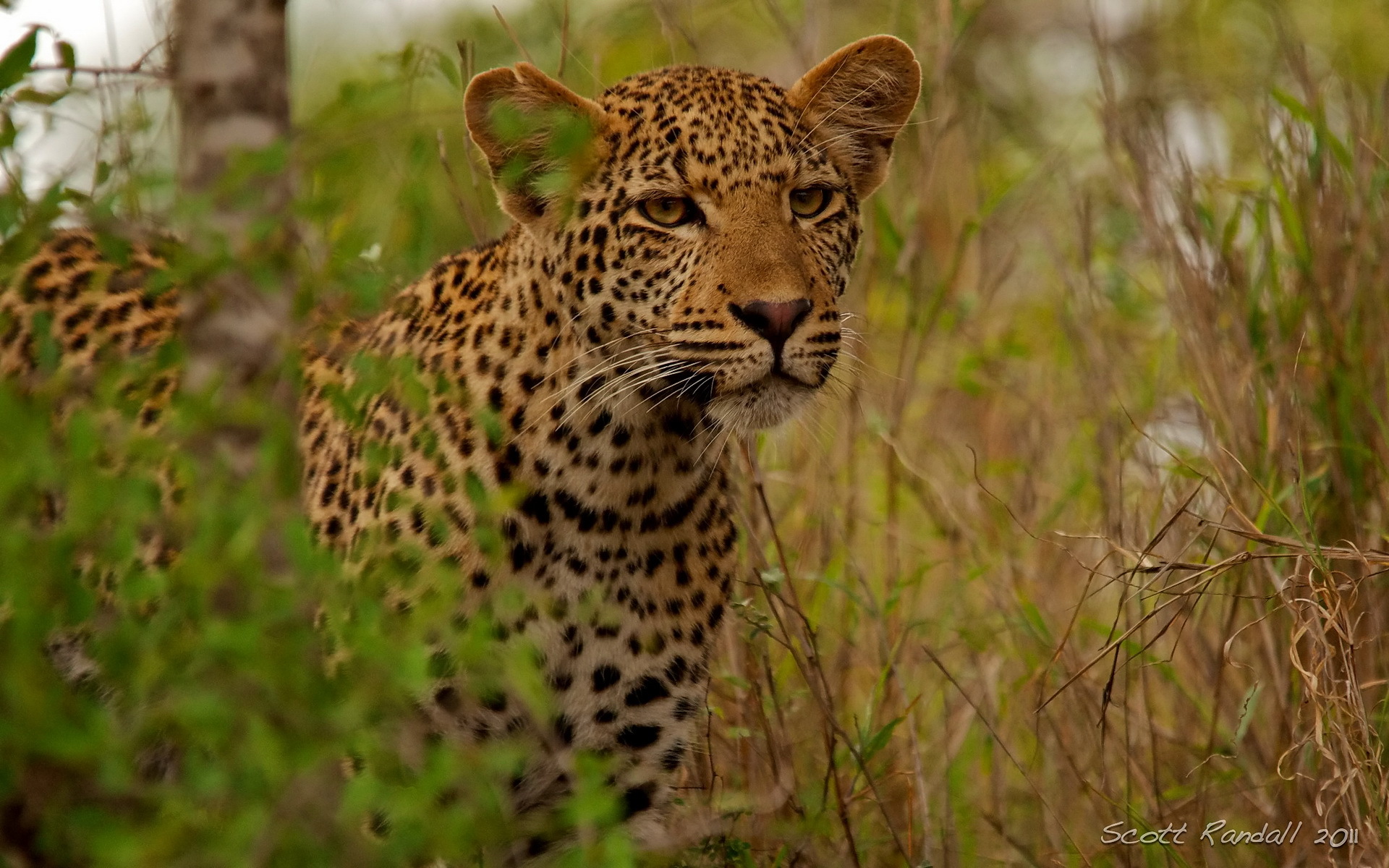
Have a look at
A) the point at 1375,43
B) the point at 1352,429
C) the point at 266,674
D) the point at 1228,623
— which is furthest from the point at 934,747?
the point at 1375,43

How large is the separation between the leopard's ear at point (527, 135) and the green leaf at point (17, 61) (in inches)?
61.4

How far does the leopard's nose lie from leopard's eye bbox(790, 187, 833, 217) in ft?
1.77

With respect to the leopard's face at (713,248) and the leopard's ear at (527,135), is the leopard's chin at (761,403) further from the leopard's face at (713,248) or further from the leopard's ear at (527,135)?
the leopard's ear at (527,135)

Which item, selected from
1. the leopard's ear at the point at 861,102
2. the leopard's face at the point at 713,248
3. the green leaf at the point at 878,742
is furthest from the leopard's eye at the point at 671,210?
the green leaf at the point at 878,742

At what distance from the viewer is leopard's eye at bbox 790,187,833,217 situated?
469cm

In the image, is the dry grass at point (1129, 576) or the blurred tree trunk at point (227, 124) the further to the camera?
the dry grass at point (1129, 576)

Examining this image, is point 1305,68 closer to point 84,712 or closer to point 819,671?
point 819,671

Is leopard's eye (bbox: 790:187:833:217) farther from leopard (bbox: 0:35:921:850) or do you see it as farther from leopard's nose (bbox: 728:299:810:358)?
leopard's nose (bbox: 728:299:810:358)

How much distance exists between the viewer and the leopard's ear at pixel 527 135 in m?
4.32

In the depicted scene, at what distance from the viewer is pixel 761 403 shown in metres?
4.34

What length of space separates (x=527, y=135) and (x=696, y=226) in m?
0.55

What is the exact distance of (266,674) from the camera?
8.07 ft

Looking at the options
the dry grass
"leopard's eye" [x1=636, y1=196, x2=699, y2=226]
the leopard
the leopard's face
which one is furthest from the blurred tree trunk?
the dry grass

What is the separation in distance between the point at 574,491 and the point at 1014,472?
12.3 ft
